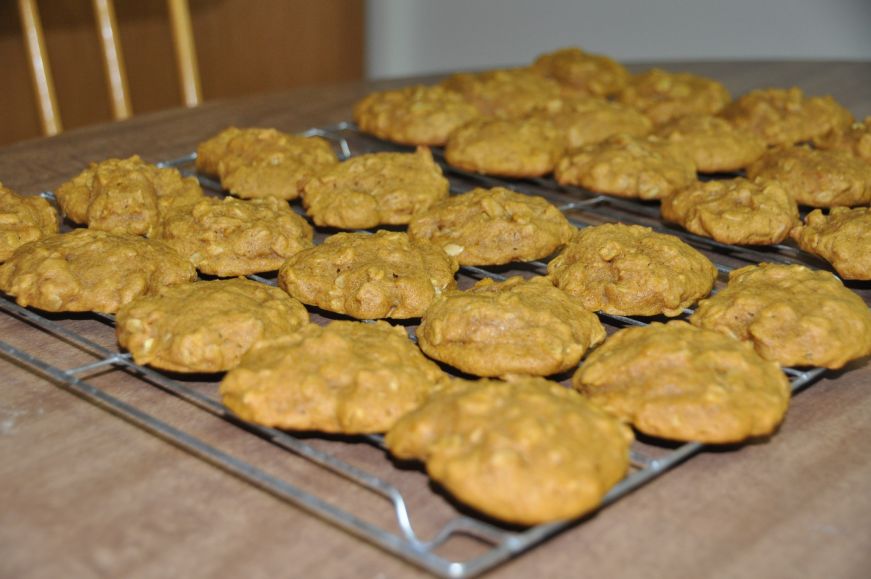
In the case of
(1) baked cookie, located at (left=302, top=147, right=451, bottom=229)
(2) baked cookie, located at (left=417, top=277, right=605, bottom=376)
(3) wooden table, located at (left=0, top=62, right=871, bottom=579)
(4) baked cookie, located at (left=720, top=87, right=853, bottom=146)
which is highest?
(4) baked cookie, located at (left=720, top=87, right=853, bottom=146)

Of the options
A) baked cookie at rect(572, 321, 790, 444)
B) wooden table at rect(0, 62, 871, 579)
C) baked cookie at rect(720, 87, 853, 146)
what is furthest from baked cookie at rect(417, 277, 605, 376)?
baked cookie at rect(720, 87, 853, 146)

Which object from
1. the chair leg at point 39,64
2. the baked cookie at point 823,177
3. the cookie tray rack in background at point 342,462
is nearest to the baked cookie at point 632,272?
the cookie tray rack in background at point 342,462

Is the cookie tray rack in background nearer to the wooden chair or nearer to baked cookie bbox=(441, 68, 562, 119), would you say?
baked cookie bbox=(441, 68, 562, 119)

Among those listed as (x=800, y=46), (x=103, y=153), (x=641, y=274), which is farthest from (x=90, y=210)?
(x=800, y=46)

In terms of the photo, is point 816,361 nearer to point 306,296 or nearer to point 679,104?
point 306,296

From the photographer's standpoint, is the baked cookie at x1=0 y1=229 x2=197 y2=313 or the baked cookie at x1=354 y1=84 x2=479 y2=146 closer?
the baked cookie at x1=0 y1=229 x2=197 y2=313

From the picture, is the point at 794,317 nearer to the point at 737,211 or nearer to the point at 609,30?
the point at 737,211

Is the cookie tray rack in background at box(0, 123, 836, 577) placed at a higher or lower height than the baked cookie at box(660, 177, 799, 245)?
lower
